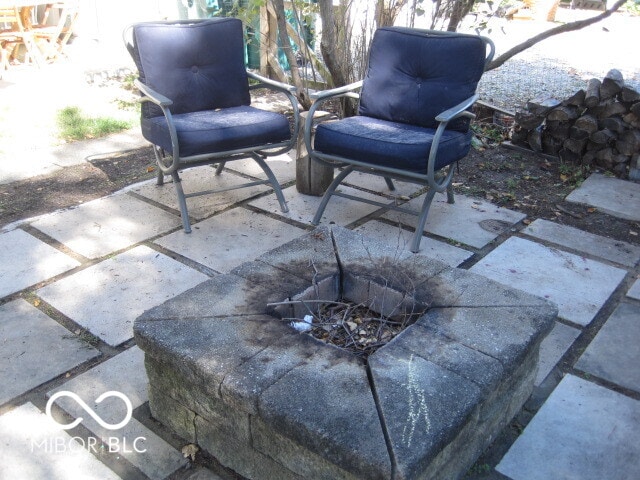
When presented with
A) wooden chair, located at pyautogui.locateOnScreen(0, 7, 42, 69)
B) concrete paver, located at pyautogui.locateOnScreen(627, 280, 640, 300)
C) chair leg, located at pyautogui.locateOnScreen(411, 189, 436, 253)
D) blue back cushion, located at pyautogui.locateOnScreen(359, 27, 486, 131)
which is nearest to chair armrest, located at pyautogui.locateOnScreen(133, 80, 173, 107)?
blue back cushion, located at pyautogui.locateOnScreen(359, 27, 486, 131)

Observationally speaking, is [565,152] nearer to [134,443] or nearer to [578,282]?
[578,282]

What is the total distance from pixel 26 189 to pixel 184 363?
2.45 meters

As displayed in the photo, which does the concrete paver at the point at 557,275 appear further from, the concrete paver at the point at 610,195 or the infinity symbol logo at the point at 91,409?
the infinity symbol logo at the point at 91,409

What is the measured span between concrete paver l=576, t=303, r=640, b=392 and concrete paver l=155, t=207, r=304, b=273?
1.47 meters

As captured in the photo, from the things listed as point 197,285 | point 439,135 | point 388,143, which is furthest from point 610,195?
point 197,285

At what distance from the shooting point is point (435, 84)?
10.9 ft

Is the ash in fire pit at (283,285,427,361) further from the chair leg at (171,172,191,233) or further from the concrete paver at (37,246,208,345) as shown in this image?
the chair leg at (171,172,191,233)

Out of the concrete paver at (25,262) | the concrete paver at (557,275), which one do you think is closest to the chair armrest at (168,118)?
the concrete paver at (25,262)

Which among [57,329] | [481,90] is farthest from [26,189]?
[481,90]

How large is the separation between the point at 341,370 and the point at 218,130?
178 centimetres

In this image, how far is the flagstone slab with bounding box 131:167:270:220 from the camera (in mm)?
3482

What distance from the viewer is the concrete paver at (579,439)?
180cm

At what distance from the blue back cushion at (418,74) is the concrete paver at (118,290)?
4.71 ft

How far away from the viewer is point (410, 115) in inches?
133
